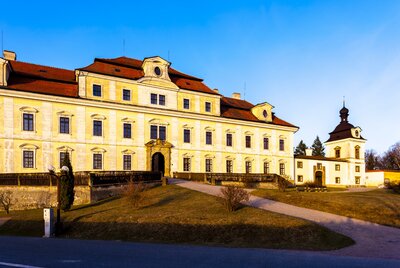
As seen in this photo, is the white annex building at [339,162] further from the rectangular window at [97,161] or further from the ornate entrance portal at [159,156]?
the rectangular window at [97,161]

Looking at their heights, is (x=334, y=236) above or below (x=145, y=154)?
below

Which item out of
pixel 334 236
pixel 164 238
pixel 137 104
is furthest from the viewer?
pixel 137 104

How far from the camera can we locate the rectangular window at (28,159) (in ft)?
103

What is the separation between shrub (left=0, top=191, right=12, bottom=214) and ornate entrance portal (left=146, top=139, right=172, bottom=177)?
1400cm

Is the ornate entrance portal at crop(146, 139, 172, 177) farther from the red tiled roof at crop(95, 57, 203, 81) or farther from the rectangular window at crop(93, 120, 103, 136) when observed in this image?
the red tiled roof at crop(95, 57, 203, 81)

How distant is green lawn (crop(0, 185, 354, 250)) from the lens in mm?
13891

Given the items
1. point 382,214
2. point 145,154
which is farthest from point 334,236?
point 145,154

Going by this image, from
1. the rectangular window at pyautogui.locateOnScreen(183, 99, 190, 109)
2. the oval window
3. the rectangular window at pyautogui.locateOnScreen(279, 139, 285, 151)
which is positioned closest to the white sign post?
the oval window

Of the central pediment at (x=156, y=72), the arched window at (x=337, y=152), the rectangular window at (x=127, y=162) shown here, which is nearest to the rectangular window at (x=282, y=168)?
the arched window at (x=337, y=152)

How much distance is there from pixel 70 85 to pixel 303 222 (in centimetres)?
2725

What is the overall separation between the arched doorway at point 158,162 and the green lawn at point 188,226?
575 inches

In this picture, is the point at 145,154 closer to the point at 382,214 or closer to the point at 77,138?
the point at 77,138

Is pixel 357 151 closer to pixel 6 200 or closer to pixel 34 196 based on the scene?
pixel 34 196

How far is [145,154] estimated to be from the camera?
1457 inches
